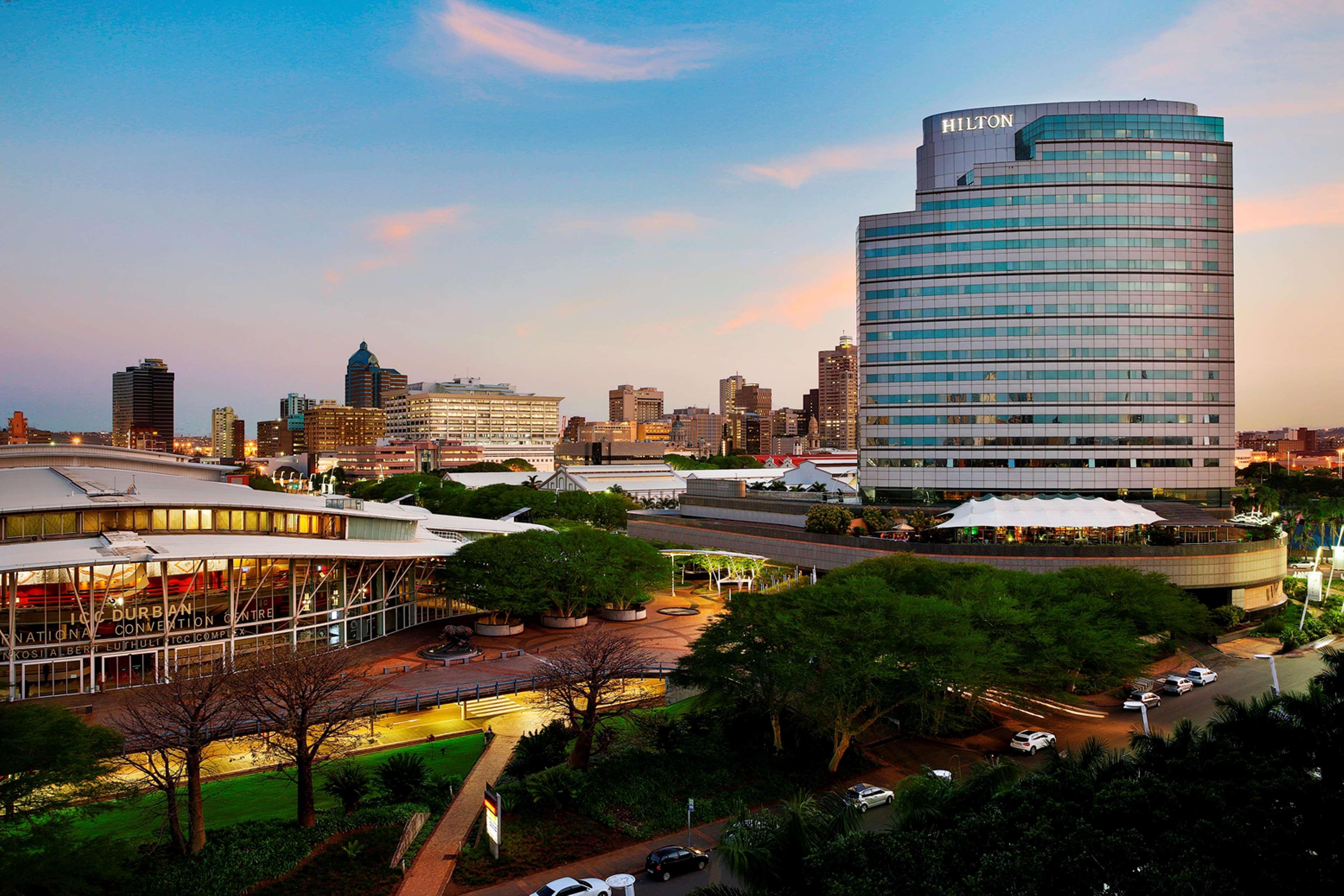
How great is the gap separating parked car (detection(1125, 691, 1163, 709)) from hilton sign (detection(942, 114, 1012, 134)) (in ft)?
262

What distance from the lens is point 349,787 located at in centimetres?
3009

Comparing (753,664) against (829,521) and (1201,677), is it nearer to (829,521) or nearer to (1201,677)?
(1201,677)

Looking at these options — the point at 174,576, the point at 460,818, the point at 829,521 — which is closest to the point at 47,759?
the point at 460,818

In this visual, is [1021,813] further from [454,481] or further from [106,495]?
[454,481]

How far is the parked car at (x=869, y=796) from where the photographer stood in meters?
30.4

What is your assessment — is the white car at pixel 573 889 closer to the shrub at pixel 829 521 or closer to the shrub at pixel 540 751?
the shrub at pixel 540 751

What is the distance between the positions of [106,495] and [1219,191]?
11136cm

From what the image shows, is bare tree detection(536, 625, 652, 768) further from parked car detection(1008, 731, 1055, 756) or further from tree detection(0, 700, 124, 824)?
parked car detection(1008, 731, 1055, 756)

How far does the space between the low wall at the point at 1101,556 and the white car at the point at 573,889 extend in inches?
1513

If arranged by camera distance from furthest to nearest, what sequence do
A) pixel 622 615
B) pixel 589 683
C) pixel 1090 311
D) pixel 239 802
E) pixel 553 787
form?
pixel 1090 311
pixel 622 615
pixel 589 683
pixel 239 802
pixel 553 787

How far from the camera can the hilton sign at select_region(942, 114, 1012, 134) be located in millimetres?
101562

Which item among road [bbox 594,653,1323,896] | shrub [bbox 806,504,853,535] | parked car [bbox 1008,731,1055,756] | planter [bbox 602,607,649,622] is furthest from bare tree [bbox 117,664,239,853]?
shrub [bbox 806,504,853,535]

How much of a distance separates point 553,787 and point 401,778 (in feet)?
20.4

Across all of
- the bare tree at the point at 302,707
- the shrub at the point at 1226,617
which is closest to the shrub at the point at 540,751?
the bare tree at the point at 302,707
